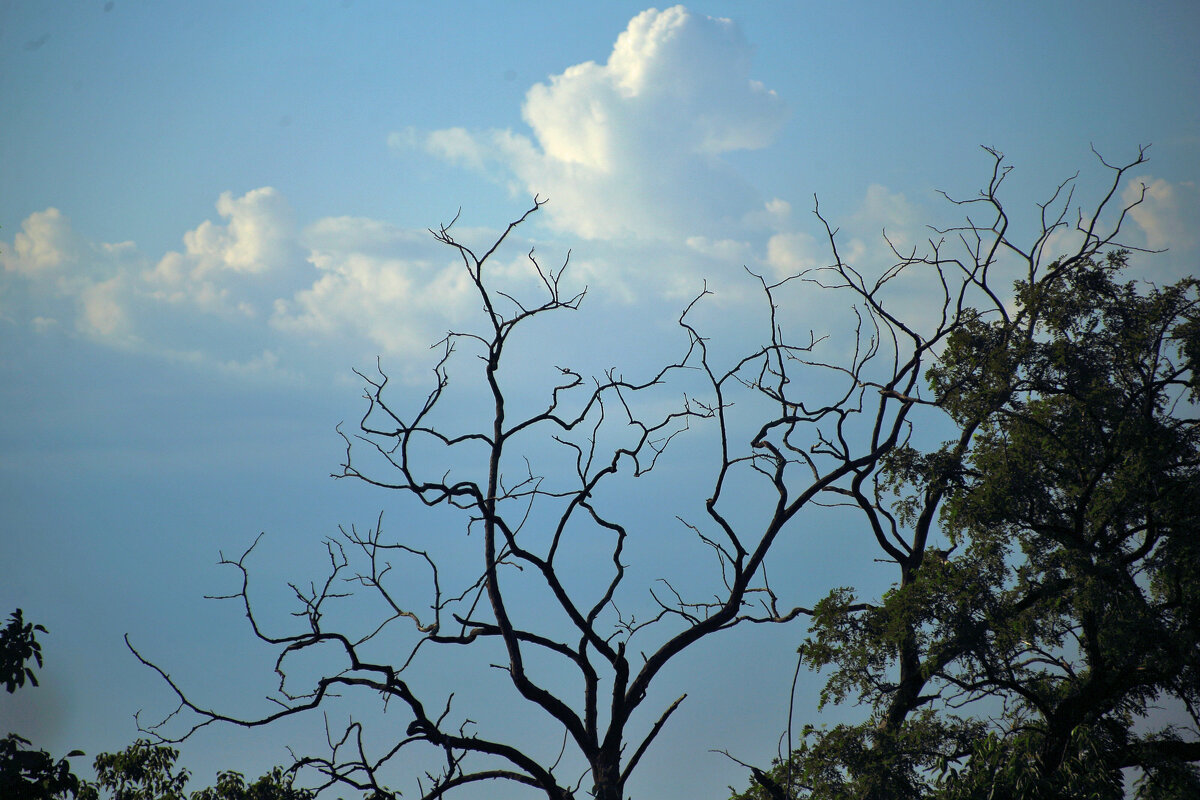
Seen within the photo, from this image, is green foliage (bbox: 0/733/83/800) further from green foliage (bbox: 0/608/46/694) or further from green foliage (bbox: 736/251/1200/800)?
green foliage (bbox: 736/251/1200/800)

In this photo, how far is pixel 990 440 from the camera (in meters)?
10.9

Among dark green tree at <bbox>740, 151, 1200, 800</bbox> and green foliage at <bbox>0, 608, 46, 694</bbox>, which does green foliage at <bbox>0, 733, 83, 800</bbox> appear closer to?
green foliage at <bbox>0, 608, 46, 694</bbox>

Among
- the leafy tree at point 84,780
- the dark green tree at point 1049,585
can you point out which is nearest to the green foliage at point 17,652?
the leafy tree at point 84,780

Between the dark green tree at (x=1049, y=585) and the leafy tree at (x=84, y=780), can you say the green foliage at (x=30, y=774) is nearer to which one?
the leafy tree at (x=84, y=780)

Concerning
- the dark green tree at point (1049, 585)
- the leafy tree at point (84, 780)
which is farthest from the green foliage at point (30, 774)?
the dark green tree at point (1049, 585)

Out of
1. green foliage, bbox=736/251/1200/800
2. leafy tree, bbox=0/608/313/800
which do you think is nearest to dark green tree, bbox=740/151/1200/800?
green foliage, bbox=736/251/1200/800

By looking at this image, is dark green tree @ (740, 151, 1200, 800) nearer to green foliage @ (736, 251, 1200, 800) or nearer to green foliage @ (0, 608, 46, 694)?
green foliage @ (736, 251, 1200, 800)

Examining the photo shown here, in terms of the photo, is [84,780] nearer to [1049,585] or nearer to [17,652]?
[17,652]

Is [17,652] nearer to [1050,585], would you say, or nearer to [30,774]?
[30,774]

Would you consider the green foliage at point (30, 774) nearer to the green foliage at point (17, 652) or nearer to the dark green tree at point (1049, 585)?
the green foliage at point (17, 652)

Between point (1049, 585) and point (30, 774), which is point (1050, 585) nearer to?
point (1049, 585)

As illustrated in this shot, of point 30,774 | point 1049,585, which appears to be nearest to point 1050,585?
point 1049,585

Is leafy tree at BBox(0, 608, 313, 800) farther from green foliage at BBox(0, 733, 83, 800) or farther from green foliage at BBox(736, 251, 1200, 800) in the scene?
green foliage at BBox(736, 251, 1200, 800)

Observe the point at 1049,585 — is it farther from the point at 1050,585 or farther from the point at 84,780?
the point at 84,780
